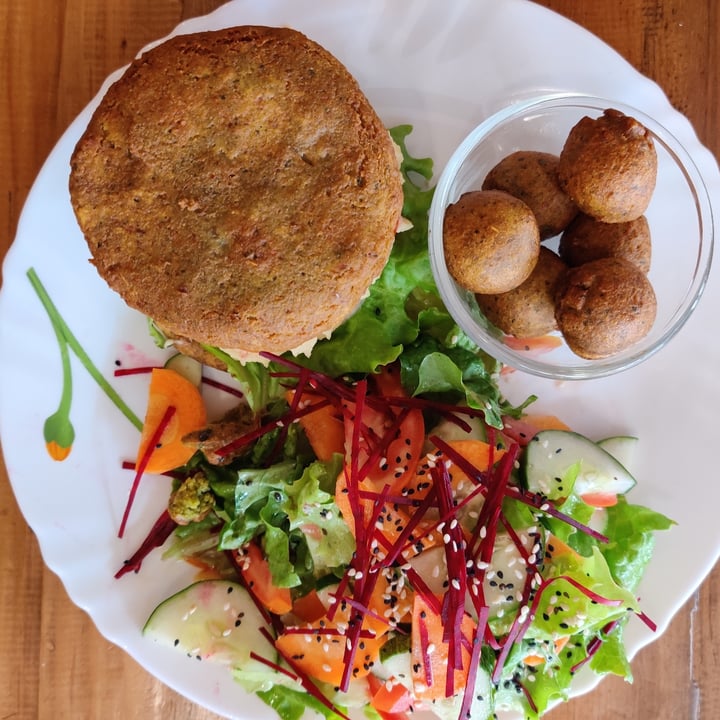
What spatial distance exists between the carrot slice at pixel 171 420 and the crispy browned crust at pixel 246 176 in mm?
468

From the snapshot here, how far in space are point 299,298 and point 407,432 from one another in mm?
576

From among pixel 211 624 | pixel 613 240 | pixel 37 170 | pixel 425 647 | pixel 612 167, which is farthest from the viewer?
pixel 37 170

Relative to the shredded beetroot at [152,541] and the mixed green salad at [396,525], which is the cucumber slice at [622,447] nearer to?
the mixed green salad at [396,525]

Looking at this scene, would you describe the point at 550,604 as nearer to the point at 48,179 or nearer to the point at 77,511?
the point at 77,511

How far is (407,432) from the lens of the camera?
201 centimetres

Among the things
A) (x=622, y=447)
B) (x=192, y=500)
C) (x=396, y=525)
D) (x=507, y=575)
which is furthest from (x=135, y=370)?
(x=622, y=447)

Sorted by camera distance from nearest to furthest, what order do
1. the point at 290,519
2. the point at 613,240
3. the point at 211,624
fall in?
the point at 613,240 → the point at 290,519 → the point at 211,624

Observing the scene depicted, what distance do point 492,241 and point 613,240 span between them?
0.35m

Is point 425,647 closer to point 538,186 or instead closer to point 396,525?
point 396,525

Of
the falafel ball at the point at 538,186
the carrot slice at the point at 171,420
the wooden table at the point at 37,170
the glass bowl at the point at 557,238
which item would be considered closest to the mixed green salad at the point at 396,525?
the carrot slice at the point at 171,420

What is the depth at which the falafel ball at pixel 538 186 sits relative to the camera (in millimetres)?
1781

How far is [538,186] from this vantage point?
1.78 metres

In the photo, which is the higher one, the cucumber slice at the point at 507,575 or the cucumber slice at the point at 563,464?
the cucumber slice at the point at 563,464

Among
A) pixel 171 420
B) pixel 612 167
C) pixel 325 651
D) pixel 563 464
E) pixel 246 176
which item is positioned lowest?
pixel 325 651
